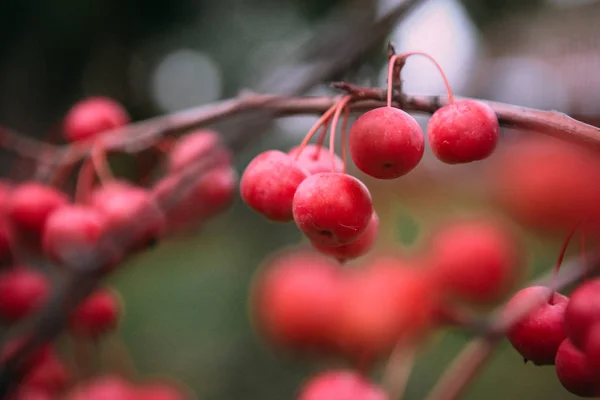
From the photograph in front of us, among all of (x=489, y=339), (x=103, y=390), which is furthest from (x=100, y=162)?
(x=489, y=339)

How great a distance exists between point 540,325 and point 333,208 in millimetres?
96

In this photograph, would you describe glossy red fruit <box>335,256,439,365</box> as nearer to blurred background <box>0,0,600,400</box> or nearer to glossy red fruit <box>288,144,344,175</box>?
blurred background <box>0,0,600,400</box>

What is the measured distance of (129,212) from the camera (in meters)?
0.44

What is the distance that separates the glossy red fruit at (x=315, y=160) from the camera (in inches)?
12.1

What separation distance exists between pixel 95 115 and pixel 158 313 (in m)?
0.58

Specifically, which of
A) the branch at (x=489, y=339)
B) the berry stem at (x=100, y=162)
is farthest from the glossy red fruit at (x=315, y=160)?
the berry stem at (x=100, y=162)

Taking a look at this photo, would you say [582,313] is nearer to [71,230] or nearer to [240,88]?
[71,230]

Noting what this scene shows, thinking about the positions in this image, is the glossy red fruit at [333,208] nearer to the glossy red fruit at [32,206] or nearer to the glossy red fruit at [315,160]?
the glossy red fruit at [315,160]

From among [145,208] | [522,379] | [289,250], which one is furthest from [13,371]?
[289,250]

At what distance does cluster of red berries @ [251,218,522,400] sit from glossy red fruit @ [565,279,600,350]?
156 millimetres

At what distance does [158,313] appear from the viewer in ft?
3.40

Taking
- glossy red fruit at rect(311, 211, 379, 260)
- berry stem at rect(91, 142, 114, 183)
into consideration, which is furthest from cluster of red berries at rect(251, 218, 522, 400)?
berry stem at rect(91, 142, 114, 183)

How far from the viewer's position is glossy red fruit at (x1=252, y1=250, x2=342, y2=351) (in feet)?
2.21

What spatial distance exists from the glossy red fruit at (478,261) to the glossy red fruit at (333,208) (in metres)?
0.16
